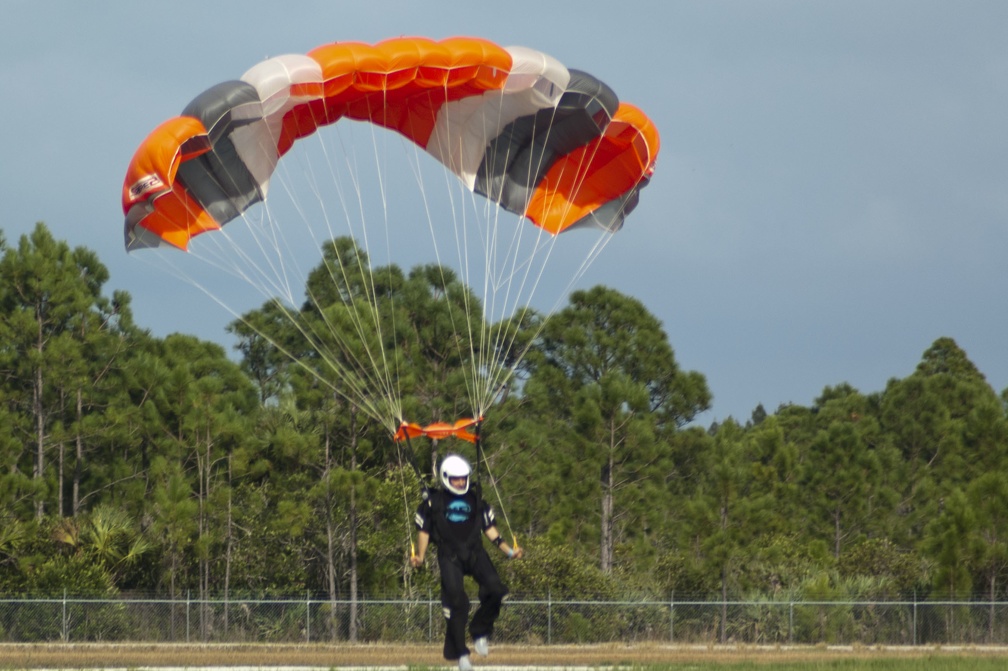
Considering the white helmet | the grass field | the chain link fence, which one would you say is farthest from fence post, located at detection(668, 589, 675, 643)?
the white helmet

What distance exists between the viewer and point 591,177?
16.0 metres

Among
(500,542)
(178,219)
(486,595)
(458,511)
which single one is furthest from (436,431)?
(178,219)

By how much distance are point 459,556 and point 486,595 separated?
0.39 metres

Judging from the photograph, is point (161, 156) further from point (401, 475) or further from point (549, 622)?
point (401, 475)

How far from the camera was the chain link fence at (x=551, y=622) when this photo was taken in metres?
18.8

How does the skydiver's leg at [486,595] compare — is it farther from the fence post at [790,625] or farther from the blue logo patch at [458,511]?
the fence post at [790,625]

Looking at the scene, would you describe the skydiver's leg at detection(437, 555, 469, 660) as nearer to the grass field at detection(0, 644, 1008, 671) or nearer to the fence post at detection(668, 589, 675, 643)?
the grass field at detection(0, 644, 1008, 671)

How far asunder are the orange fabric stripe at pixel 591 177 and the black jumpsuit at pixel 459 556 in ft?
18.2

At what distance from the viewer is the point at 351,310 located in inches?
914

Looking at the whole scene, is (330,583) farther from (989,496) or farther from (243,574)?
(989,496)

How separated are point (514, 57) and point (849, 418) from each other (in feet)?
117

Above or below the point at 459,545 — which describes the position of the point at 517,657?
below

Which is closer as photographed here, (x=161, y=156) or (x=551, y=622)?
(x=161, y=156)

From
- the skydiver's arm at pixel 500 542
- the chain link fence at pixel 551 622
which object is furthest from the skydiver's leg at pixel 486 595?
the chain link fence at pixel 551 622
